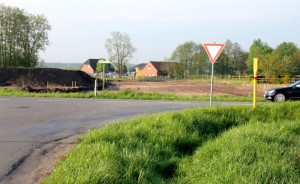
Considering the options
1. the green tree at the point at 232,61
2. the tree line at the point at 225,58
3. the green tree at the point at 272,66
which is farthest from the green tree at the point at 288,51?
the green tree at the point at 232,61

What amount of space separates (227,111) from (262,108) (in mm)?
1517

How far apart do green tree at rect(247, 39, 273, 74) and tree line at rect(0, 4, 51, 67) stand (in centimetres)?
5243

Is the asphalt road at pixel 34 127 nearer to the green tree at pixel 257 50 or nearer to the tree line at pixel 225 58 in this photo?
the tree line at pixel 225 58

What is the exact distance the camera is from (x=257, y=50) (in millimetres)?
91250

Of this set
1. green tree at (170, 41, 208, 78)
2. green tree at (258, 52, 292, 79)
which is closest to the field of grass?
green tree at (258, 52, 292, 79)

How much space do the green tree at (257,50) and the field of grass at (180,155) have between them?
8309cm

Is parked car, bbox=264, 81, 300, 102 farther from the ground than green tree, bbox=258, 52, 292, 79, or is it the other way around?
green tree, bbox=258, 52, 292, 79

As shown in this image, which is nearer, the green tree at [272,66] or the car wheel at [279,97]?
the car wheel at [279,97]

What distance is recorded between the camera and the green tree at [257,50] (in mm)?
90700

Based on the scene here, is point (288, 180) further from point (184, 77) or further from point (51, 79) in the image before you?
point (184, 77)

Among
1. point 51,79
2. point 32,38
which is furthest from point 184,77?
point 51,79

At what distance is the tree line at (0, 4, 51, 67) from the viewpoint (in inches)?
2439

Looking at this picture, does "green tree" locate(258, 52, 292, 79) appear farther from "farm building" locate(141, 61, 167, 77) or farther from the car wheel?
"farm building" locate(141, 61, 167, 77)

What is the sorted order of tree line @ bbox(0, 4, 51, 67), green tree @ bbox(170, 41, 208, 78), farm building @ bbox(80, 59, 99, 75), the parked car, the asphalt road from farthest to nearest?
farm building @ bbox(80, 59, 99, 75)
green tree @ bbox(170, 41, 208, 78)
tree line @ bbox(0, 4, 51, 67)
the parked car
the asphalt road
